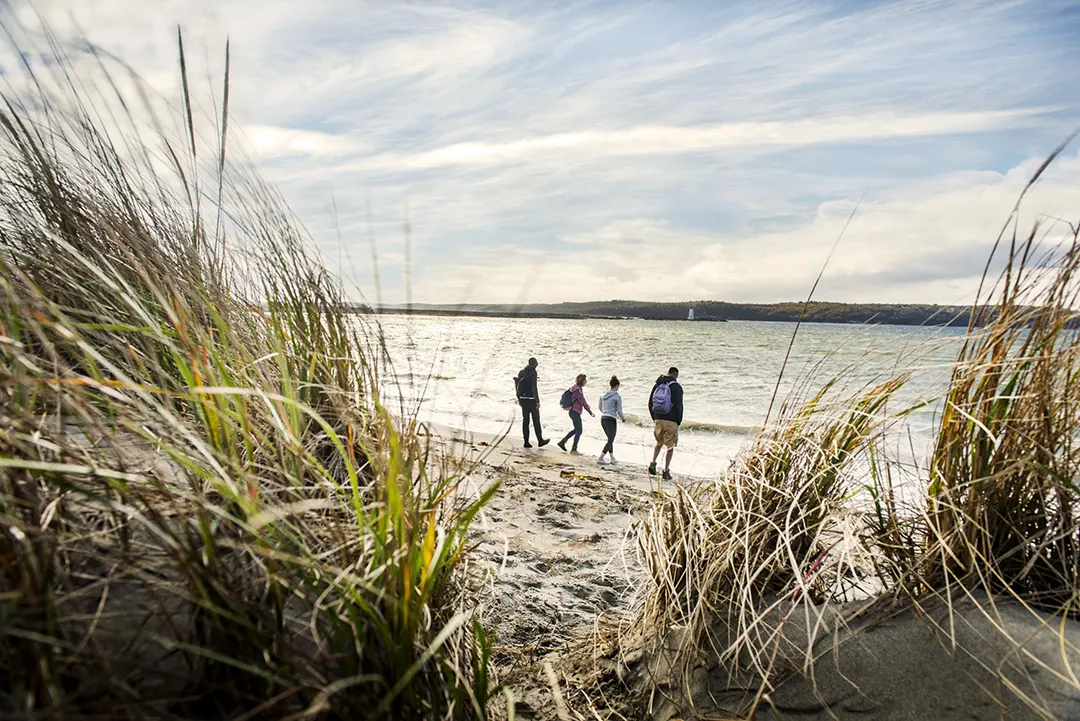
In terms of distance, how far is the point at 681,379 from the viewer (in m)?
36.2

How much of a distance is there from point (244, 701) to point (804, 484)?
2.02 metres

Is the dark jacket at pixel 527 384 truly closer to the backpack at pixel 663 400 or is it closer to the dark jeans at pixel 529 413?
the dark jeans at pixel 529 413

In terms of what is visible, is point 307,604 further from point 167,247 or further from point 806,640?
point 167,247

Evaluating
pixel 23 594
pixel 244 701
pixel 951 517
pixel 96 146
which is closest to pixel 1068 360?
pixel 951 517

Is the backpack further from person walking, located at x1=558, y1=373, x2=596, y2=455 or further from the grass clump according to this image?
the grass clump

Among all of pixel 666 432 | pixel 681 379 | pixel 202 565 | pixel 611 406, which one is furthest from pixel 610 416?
pixel 681 379

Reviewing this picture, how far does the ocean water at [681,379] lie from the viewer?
2553 millimetres

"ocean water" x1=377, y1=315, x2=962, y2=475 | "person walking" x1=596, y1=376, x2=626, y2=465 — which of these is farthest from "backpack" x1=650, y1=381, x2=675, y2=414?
"person walking" x1=596, y1=376, x2=626, y2=465

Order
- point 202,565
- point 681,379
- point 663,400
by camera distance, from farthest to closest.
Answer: point 681,379 < point 663,400 < point 202,565

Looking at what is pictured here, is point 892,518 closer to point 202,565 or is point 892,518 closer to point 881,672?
point 881,672

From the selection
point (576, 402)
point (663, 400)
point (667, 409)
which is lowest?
point (576, 402)

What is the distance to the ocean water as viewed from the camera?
8.38 feet

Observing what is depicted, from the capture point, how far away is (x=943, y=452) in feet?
7.93

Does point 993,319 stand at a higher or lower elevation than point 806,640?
higher
